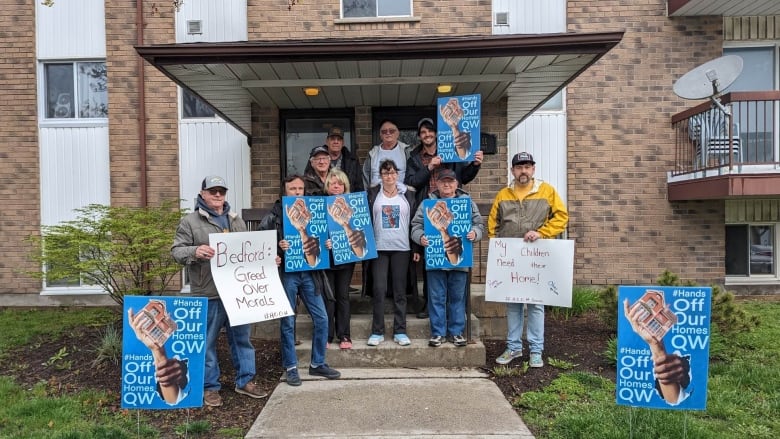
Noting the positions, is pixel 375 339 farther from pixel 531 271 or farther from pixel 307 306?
pixel 531 271

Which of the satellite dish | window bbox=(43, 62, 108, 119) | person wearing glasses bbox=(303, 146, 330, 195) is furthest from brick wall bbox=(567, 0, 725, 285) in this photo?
window bbox=(43, 62, 108, 119)

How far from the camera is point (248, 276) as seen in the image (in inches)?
171

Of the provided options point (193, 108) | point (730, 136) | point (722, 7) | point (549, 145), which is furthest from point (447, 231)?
point (722, 7)

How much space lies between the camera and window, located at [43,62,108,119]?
888cm

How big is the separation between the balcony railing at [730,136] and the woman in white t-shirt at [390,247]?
202 inches

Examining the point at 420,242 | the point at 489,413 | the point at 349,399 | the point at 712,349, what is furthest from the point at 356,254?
the point at 712,349

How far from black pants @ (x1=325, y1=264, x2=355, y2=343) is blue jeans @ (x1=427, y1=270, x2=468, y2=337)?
2.80 ft

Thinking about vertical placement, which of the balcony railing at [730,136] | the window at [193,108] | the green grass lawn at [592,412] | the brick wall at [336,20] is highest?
the brick wall at [336,20]

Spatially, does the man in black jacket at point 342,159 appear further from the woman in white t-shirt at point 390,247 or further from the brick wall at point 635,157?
the brick wall at point 635,157

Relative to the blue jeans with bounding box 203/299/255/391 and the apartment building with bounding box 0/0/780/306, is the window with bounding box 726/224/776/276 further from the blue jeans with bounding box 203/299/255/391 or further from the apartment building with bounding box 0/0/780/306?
the blue jeans with bounding box 203/299/255/391

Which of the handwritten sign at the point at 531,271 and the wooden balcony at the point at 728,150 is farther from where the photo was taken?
the wooden balcony at the point at 728,150

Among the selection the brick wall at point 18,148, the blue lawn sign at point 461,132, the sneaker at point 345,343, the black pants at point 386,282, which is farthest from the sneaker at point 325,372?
the brick wall at point 18,148

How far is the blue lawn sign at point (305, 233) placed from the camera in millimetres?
4598

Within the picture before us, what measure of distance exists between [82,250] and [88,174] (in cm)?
376
